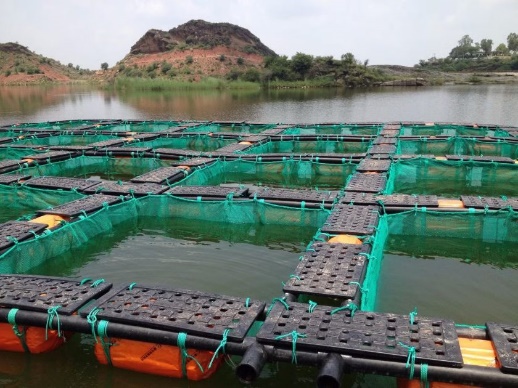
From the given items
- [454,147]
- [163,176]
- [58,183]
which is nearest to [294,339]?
[163,176]

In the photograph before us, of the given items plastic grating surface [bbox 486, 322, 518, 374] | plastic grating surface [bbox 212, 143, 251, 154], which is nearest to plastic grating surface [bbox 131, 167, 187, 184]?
plastic grating surface [bbox 212, 143, 251, 154]

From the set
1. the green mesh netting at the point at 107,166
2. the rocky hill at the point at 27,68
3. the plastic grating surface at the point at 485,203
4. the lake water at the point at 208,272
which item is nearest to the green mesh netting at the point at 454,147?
the plastic grating surface at the point at 485,203

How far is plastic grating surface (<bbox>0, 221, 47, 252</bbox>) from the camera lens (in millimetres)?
6016

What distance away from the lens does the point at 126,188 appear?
8609 mm

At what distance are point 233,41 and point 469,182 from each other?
302ft

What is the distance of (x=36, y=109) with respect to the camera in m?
34.9

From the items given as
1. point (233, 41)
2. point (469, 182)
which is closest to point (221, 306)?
point (469, 182)

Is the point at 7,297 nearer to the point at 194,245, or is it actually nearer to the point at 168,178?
the point at 194,245

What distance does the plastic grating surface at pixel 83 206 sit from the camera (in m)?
7.14

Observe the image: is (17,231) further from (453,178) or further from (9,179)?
(453,178)

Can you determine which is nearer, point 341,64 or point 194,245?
point 194,245

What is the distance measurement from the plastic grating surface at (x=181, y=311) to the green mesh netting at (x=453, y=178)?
275 inches

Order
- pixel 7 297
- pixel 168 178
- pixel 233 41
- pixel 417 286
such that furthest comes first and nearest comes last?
pixel 233 41 → pixel 168 178 → pixel 417 286 → pixel 7 297

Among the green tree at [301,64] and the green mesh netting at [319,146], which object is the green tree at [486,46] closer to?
the green tree at [301,64]
